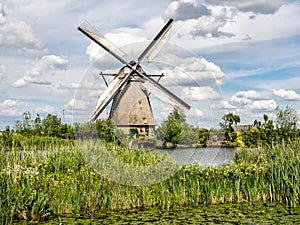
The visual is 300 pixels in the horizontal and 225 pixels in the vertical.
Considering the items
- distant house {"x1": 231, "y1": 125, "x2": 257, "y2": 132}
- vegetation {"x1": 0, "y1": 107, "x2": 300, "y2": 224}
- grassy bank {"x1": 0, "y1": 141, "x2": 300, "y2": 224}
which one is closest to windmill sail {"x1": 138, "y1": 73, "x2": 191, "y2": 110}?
vegetation {"x1": 0, "y1": 107, "x2": 300, "y2": 224}

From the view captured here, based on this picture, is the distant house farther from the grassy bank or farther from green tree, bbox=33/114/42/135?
the grassy bank

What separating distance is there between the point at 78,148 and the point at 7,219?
5691 millimetres

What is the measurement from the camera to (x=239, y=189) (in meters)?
8.01

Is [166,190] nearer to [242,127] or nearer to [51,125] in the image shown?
[51,125]

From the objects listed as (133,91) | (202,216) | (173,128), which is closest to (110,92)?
(133,91)

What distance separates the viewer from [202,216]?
695cm

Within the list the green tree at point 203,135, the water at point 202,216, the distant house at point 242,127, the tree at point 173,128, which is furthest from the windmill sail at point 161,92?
the distant house at point 242,127

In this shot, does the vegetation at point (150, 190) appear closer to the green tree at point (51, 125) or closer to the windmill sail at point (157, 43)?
the windmill sail at point (157, 43)

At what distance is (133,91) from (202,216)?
11.0 m

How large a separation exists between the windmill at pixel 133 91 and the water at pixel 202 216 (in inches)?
330

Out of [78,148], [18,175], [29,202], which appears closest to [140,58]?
[78,148]

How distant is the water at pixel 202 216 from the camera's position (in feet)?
21.7

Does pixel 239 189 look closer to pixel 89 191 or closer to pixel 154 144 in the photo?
pixel 89 191

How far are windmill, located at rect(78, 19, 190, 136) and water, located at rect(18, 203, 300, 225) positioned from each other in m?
8.38
